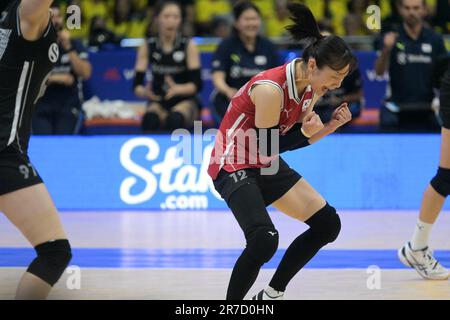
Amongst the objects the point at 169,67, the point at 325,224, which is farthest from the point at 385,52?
the point at 325,224

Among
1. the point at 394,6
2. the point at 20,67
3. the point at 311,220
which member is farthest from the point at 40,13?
the point at 394,6

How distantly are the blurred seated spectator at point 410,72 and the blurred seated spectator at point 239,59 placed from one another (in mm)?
1206

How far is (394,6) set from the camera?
467 inches

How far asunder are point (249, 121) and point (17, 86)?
122cm

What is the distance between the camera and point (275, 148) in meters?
4.94

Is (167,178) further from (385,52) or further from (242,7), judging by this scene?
(385,52)

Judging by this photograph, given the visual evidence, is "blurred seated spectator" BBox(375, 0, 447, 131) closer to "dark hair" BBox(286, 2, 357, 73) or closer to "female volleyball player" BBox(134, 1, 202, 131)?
"female volleyball player" BBox(134, 1, 202, 131)

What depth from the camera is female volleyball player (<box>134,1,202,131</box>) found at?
31.9 feet

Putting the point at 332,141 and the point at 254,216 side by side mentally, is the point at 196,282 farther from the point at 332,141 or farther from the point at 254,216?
the point at 332,141

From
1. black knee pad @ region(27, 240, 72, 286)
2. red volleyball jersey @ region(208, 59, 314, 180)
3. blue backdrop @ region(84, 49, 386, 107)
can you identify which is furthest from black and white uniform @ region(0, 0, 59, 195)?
blue backdrop @ region(84, 49, 386, 107)

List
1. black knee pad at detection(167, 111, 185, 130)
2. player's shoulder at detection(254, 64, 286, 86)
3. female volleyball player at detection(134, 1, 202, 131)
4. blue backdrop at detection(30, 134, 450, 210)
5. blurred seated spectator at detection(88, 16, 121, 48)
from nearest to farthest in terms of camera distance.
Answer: player's shoulder at detection(254, 64, 286, 86) < blue backdrop at detection(30, 134, 450, 210) < black knee pad at detection(167, 111, 185, 130) < female volleyball player at detection(134, 1, 202, 131) < blurred seated spectator at detection(88, 16, 121, 48)

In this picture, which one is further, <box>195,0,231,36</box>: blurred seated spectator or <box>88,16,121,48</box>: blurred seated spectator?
<box>195,0,231,36</box>: blurred seated spectator

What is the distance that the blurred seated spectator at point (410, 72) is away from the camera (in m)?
9.66

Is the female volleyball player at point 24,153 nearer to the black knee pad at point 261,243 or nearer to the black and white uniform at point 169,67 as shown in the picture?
the black knee pad at point 261,243
